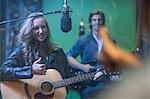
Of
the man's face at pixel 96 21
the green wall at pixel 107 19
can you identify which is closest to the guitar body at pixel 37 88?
the green wall at pixel 107 19

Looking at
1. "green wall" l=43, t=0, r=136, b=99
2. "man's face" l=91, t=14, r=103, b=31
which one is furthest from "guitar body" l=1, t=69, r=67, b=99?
"man's face" l=91, t=14, r=103, b=31

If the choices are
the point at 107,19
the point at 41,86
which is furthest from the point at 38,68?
the point at 107,19

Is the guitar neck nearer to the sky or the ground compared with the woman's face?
nearer to the ground

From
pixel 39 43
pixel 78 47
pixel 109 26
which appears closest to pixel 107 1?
pixel 109 26

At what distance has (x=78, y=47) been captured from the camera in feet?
5.25

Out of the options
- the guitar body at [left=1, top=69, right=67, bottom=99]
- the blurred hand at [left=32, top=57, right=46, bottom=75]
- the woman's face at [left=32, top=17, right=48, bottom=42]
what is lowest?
the guitar body at [left=1, top=69, right=67, bottom=99]

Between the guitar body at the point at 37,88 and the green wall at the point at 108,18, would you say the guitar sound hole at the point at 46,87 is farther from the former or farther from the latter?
the green wall at the point at 108,18

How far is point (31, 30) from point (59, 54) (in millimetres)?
159

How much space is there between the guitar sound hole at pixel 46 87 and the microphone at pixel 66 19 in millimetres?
240

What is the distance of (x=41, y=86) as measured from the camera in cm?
160

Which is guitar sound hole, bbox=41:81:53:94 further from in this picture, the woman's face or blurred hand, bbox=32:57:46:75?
the woman's face

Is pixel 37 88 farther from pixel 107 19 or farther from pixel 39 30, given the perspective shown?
pixel 107 19

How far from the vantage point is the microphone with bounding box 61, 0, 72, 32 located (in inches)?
62.7

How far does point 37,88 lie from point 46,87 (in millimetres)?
39
